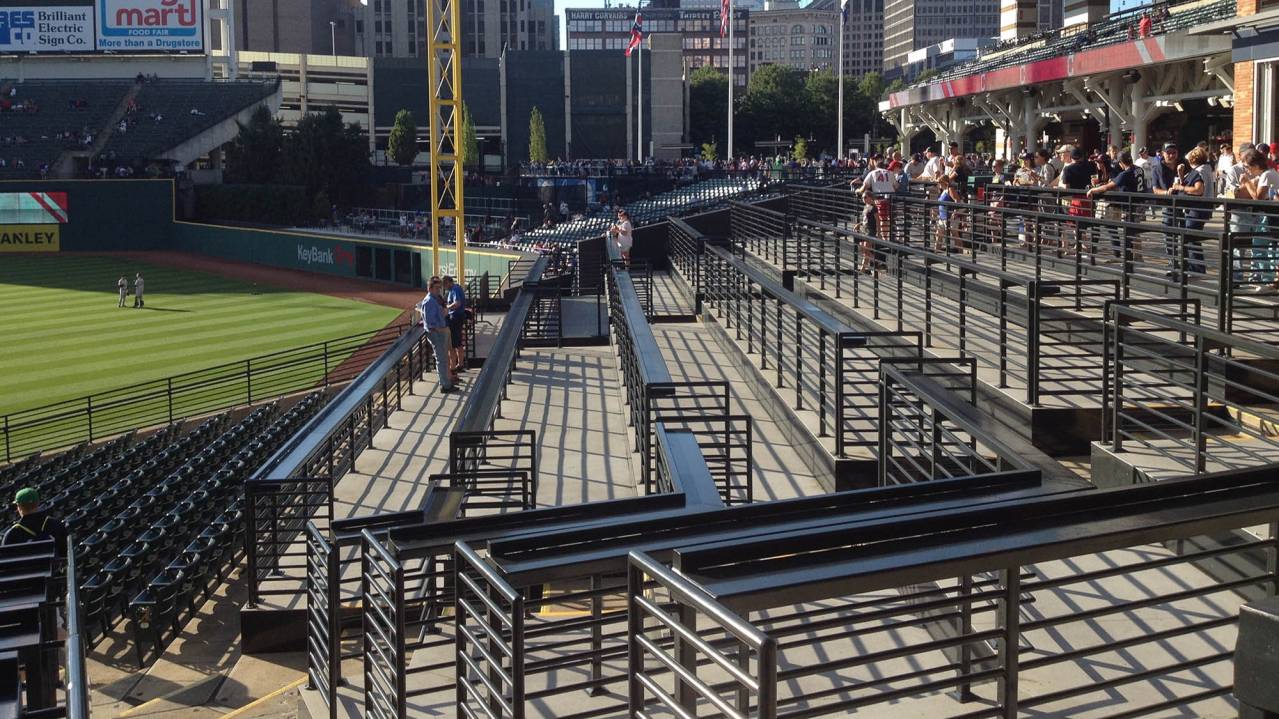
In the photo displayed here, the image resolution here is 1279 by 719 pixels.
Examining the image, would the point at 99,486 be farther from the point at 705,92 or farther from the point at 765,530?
the point at 705,92

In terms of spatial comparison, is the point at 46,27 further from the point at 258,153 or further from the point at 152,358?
the point at 152,358

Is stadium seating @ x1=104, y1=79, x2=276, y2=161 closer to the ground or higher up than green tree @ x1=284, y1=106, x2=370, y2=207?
higher up

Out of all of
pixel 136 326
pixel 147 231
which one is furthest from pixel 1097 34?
pixel 147 231

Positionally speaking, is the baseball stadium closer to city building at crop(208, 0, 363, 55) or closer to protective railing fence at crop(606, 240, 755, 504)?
protective railing fence at crop(606, 240, 755, 504)

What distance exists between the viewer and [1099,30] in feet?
124

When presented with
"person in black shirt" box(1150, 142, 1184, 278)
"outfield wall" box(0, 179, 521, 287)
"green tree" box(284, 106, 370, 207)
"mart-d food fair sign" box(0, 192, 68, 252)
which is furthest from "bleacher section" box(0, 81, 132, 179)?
"person in black shirt" box(1150, 142, 1184, 278)

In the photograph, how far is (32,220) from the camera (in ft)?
215

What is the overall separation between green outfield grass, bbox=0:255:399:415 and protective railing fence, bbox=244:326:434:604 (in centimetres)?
1607

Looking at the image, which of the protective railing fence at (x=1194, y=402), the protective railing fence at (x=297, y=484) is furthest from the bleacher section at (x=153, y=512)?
the protective railing fence at (x=1194, y=402)

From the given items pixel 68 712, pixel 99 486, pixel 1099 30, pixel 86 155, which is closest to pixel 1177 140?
pixel 1099 30

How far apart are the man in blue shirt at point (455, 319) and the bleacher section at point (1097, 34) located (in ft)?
53.2

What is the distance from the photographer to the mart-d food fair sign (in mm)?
65312

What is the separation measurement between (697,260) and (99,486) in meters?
11.3

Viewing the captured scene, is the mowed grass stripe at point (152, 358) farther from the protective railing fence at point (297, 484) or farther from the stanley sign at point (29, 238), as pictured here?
→ the stanley sign at point (29, 238)
